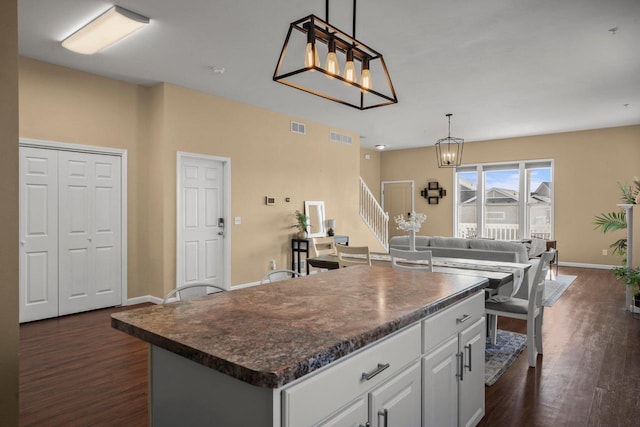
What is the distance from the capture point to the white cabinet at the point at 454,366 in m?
1.75

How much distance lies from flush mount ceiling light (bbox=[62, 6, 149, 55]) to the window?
844 cm

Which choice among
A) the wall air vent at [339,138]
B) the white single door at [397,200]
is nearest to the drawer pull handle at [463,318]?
the wall air vent at [339,138]

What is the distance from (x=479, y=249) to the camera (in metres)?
5.45

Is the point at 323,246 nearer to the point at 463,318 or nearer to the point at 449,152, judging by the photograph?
the point at 449,152

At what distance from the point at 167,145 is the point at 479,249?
4.44 metres

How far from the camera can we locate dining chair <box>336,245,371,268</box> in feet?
13.6

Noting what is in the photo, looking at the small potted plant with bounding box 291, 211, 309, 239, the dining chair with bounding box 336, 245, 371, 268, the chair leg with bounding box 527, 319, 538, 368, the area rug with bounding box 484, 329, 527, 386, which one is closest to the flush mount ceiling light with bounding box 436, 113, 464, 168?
the small potted plant with bounding box 291, 211, 309, 239

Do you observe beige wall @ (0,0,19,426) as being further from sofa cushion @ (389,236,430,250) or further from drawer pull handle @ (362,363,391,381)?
sofa cushion @ (389,236,430,250)

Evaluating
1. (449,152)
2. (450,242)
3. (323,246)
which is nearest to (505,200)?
(449,152)

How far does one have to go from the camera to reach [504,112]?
6758 millimetres

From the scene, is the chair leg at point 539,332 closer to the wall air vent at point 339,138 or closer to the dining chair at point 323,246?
the dining chair at point 323,246

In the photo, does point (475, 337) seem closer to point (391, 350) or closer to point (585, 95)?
point (391, 350)

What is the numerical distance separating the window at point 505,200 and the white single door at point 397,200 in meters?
1.33

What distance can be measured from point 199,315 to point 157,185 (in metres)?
4.17
